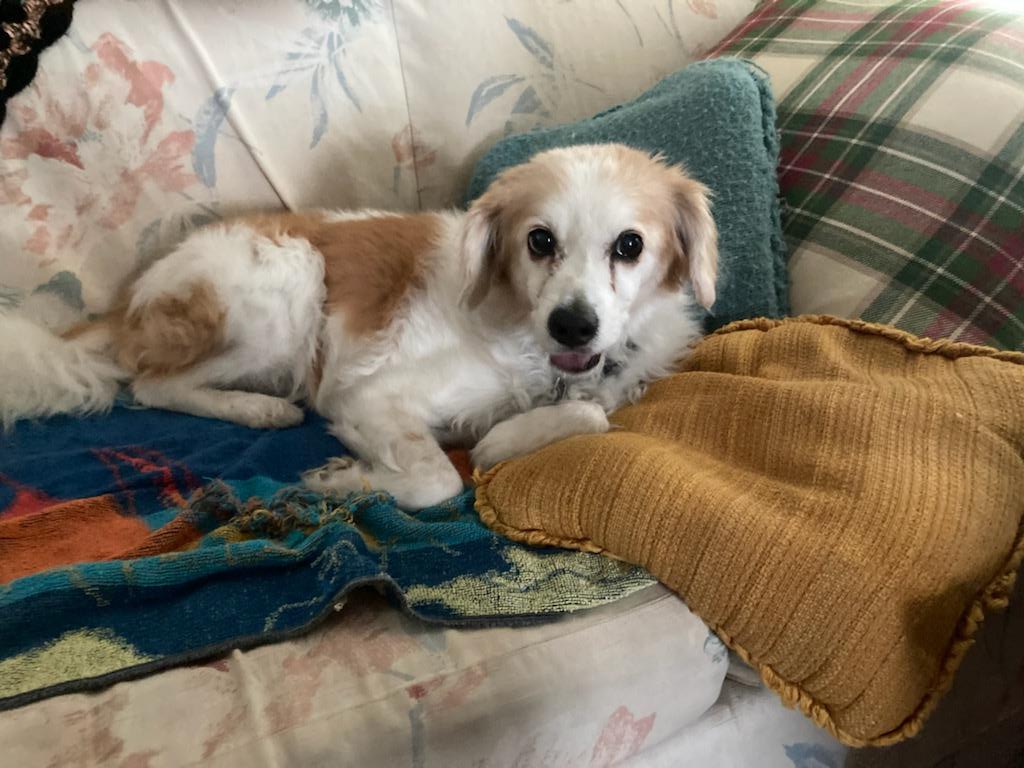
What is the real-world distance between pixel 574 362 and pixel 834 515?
2.14ft

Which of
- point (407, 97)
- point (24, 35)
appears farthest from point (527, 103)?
point (24, 35)

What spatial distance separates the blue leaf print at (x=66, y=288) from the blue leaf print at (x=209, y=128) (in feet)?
1.31

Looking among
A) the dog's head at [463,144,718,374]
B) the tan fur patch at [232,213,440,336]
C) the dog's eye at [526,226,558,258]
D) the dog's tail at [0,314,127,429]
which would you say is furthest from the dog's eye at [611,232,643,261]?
the dog's tail at [0,314,127,429]

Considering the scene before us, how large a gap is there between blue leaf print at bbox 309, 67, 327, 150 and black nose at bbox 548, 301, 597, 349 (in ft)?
3.12

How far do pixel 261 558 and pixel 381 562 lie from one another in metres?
0.17

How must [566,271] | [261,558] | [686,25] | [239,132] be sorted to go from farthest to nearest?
1. [686,25]
2. [239,132]
3. [566,271]
4. [261,558]

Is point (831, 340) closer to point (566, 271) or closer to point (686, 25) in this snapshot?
point (566, 271)

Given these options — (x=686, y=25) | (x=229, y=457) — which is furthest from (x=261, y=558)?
(x=686, y=25)

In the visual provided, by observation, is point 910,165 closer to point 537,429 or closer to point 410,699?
point 537,429

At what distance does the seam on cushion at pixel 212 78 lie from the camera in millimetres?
1733

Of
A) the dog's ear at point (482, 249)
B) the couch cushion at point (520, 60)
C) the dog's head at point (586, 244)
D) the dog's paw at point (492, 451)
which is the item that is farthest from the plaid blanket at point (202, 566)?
the couch cushion at point (520, 60)

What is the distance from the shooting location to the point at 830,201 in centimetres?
164

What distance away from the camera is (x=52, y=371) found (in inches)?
62.5

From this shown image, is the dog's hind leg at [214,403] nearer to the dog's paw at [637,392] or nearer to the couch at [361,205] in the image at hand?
the couch at [361,205]
